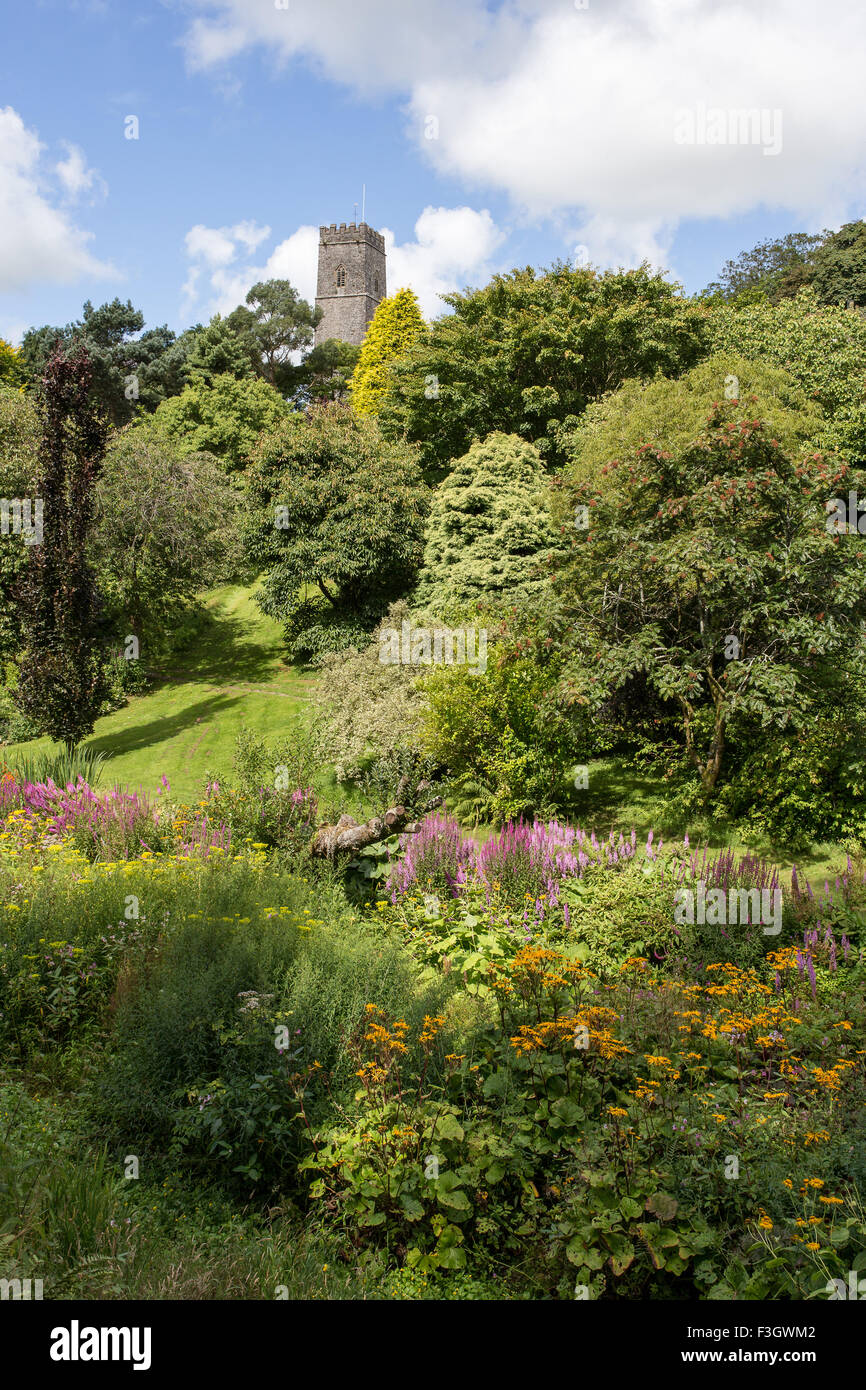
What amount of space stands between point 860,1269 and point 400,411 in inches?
870

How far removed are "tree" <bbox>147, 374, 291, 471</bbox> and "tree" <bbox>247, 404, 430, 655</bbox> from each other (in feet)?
34.7

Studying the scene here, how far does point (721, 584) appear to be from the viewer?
322 inches

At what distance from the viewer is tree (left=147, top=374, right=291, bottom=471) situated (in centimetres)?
2844

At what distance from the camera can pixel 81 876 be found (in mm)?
6750

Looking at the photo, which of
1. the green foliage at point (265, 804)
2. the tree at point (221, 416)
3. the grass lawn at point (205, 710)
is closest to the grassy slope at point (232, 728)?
the grass lawn at point (205, 710)

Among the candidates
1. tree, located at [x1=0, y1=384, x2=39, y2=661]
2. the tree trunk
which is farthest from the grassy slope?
tree, located at [x1=0, y1=384, x2=39, y2=661]

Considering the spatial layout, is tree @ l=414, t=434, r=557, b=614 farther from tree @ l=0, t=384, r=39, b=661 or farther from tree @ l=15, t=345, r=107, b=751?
tree @ l=0, t=384, r=39, b=661

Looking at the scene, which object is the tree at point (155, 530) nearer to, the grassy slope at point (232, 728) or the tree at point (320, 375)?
the grassy slope at point (232, 728)

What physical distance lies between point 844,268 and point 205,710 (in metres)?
31.9

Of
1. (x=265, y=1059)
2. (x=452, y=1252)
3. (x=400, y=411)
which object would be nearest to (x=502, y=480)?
(x=400, y=411)

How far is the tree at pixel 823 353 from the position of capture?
18.3m

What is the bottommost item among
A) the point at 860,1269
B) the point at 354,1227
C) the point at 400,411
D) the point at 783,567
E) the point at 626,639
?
the point at 354,1227

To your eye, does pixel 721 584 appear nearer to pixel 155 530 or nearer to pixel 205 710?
pixel 205 710

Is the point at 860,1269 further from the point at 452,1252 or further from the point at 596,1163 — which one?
the point at 452,1252
